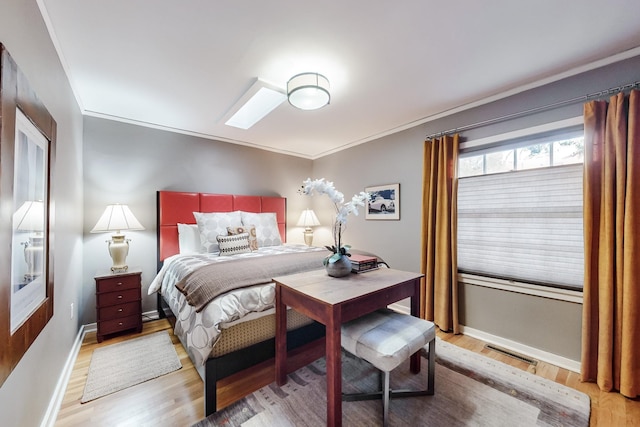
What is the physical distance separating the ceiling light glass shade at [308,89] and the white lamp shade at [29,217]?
5.55ft

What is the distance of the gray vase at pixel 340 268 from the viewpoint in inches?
71.0

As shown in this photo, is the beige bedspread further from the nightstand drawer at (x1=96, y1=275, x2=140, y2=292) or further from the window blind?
the window blind

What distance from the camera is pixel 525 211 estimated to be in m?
2.29

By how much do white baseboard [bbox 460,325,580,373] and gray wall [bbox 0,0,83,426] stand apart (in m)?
3.25

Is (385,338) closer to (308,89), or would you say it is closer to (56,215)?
(308,89)

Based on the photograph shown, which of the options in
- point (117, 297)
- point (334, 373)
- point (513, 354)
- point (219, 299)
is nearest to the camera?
point (334, 373)

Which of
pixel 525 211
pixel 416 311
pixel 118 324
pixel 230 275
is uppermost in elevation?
pixel 525 211

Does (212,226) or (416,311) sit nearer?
(416,311)

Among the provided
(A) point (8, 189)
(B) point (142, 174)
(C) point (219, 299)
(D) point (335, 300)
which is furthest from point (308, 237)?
(A) point (8, 189)

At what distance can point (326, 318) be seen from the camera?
136 centimetres

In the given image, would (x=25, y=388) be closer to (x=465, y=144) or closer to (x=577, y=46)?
(x=465, y=144)

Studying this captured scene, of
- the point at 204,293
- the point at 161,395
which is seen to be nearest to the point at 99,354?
the point at 161,395

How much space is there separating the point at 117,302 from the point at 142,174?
151 cm

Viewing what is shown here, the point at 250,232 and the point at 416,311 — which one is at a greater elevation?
the point at 250,232
